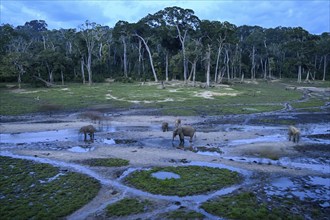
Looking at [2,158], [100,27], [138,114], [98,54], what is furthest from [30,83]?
[2,158]

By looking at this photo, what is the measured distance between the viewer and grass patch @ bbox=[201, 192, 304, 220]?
1369cm

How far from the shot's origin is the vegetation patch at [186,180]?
54.5 feet

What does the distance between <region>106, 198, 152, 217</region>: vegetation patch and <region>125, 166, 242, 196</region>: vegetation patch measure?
4.65 feet

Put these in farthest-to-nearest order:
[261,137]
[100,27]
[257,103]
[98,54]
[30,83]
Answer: [98,54], [100,27], [30,83], [257,103], [261,137]

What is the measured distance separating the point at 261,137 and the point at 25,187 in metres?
19.7

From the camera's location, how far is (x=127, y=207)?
48.0 ft

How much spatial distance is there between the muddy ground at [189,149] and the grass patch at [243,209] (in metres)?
0.60

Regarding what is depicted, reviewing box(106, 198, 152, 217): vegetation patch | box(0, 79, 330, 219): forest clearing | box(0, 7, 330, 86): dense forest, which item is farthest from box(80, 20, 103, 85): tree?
box(106, 198, 152, 217): vegetation patch

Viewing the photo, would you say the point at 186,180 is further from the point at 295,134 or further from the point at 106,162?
the point at 295,134

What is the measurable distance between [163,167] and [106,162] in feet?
12.6

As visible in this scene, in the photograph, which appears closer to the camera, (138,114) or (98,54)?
(138,114)

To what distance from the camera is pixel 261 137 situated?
94.0ft

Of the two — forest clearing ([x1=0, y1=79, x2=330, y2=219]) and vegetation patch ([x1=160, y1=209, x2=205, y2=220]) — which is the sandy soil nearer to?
forest clearing ([x1=0, y1=79, x2=330, y2=219])

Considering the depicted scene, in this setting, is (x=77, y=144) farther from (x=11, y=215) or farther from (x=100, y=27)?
(x=100, y=27)
